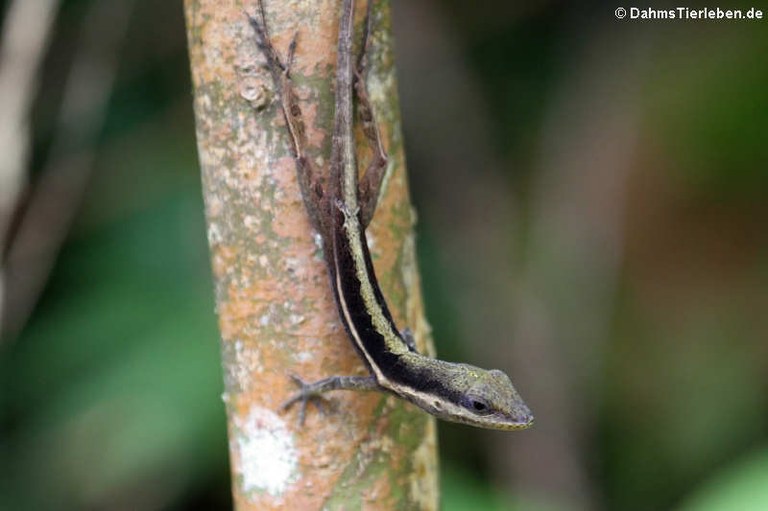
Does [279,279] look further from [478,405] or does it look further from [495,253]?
[495,253]

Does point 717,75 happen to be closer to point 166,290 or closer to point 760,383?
point 760,383

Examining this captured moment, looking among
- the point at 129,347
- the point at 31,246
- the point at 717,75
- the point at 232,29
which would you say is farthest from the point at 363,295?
the point at 717,75

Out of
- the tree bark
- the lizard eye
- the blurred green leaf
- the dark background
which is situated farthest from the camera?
the dark background

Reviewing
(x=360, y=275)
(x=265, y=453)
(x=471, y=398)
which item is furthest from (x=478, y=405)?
(x=265, y=453)

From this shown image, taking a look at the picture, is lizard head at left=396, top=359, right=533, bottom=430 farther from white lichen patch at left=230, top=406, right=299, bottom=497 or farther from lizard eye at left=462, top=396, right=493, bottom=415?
white lichen patch at left=230, top=406, right=299, bottom=497

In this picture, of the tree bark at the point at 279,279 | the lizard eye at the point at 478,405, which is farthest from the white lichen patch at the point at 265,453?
the lizard eye at the point at 478,405

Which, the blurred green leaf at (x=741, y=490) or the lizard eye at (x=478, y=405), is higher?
the lizard eye at (x=478, y=405)

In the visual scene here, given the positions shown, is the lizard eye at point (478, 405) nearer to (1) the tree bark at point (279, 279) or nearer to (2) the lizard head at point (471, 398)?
(2) the lizard head at point (471, 398)

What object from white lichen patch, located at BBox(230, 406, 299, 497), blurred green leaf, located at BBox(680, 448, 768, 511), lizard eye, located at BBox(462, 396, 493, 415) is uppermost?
lizard eye, located at BBox(462, 396, 493, 415)

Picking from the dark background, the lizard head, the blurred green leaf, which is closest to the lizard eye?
the lizard head
